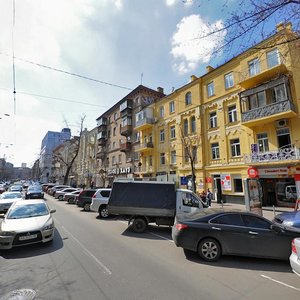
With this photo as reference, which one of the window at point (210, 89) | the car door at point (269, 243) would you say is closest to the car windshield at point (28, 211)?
the car door at point (269, 243)

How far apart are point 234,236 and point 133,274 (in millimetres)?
3122

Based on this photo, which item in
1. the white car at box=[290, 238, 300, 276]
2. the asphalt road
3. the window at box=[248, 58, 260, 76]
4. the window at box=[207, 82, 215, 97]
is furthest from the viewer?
the window at box=[207, 82, 215, 97]

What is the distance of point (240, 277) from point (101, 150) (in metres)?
46.4

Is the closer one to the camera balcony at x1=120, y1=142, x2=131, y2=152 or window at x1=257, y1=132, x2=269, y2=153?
window at x1=257, y1=132, x2=269, y2=153

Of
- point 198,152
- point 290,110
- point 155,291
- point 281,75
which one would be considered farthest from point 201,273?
point 198,152

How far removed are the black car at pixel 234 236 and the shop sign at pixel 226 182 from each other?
16.5 metres

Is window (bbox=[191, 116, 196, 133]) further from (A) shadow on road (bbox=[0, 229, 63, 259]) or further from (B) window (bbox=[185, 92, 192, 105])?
(A) shadow on road (bbox=[0, 229, 63, 259])

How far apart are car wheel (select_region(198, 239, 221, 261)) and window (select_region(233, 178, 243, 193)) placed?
16.8 m

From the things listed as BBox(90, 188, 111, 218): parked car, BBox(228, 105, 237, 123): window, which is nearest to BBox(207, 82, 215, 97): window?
BBox(228, 105, 237, 123): window

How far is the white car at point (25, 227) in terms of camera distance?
693 cm

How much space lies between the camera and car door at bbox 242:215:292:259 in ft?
20.3

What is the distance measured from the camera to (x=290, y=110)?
17453mm

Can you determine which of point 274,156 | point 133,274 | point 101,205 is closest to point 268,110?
point 274,156

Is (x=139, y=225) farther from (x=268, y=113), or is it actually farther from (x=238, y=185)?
(x=268, y=113)
